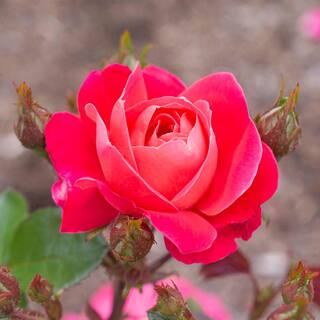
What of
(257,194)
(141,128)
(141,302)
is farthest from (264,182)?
(141,302)

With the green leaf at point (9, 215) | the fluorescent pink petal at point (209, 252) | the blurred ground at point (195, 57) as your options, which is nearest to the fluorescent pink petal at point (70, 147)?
the fluorescent pink petal at point (209, 252)

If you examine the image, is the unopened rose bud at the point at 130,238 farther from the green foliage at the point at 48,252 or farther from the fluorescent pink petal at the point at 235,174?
the green foliage at the point at 48,252

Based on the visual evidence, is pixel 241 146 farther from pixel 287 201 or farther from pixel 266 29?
pixel 266 29

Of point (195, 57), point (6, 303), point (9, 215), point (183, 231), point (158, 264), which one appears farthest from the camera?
point (195, 57)

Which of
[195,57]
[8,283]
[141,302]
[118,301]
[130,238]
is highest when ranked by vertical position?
[130,238]

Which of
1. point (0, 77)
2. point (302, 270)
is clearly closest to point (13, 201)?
point (302, 270)

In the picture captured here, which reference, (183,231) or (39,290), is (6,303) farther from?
(183,231)
